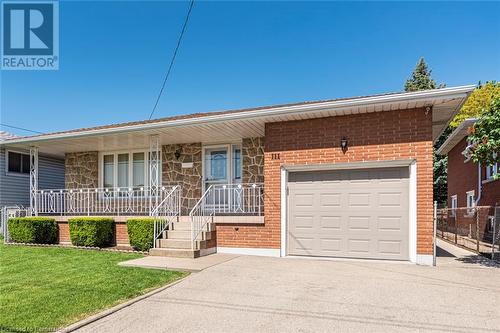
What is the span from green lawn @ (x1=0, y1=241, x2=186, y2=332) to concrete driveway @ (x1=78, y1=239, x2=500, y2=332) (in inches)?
17.5

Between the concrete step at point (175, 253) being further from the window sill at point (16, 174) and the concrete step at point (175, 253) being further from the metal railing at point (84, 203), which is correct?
the window sill at point (16, 174)

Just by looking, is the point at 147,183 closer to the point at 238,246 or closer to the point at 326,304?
the point at 238,246

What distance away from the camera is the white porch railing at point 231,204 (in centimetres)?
927

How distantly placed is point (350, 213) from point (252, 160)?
12.6 ft

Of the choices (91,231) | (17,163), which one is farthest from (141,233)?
(17,163)

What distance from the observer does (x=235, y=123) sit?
9133 mm

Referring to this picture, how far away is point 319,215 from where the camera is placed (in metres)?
8.58

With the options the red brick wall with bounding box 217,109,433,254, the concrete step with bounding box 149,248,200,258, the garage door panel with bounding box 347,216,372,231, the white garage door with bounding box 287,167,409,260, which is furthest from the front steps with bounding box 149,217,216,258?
the garage door panel with bounding box 347,216,372,231

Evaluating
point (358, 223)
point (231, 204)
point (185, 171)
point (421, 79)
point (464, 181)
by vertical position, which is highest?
point (421, 79)

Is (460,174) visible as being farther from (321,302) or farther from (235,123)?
(321,302)

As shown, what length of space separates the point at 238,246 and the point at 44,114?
1902 cm

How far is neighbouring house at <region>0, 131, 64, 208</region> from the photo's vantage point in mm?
15109

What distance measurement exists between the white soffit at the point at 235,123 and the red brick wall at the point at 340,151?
24 cm

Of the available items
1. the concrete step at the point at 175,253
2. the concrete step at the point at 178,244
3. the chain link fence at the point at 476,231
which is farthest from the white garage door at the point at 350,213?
the chain link fence at the point at 476,231
